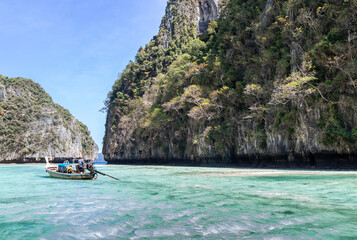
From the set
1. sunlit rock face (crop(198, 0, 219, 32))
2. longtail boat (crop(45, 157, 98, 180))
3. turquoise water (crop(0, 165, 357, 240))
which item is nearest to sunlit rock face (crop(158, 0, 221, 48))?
sunlit rock face (crop(198, 0, 219, 32))

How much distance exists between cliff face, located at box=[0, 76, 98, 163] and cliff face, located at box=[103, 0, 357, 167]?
123 feet

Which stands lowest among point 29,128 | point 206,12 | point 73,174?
point 73,174

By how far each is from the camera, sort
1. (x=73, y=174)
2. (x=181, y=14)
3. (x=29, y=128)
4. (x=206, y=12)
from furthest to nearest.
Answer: (x=29, y=128)
(x=181, y=14)
(x=206, y=12)
(x=73, y=174)

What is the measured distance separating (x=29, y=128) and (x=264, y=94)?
72.9 metres

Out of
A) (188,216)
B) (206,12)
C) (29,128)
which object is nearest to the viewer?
(188,216)

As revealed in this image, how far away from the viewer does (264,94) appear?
22.9 m

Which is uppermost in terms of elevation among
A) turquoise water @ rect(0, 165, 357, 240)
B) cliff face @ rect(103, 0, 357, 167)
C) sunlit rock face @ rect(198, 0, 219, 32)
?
sunlit rock face @ rect(198, 0, 219, 32)

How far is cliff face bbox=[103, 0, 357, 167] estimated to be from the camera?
1762 cm

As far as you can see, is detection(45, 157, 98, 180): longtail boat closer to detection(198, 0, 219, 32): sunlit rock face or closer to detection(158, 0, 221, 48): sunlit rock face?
detection(198, 0, 219, 32): sunlit rock face

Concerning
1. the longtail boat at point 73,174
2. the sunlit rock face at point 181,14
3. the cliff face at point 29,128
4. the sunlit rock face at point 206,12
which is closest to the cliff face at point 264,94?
the sunlit rock face at point 206,12

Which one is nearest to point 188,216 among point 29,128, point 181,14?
point 181,14

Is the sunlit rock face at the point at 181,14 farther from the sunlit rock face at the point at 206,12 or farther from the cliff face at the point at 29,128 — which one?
the cliff face at the point at 29,128

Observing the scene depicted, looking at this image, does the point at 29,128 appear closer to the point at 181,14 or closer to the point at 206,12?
the point at 181,14

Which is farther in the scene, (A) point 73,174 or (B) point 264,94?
(B) point 264,94
